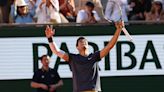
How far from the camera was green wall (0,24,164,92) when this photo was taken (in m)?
12.2

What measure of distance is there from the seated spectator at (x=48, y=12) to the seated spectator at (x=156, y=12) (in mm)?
1945

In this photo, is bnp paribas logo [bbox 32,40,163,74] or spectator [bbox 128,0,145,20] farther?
spectator [bbox 128,0,145,20]

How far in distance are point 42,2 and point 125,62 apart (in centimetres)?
214

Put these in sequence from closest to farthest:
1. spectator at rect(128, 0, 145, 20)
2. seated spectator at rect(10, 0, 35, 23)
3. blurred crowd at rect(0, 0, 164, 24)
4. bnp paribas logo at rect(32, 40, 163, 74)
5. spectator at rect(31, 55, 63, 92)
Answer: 1. spectator at rect(31, 55, 63, 92)
2. seated spectator at rect(10, 0, 35, 23)
3. blurred crowd at rect(0, 0, 164, 24)
4. bnp paribas logo at rect(32, 40, 163, 74)
5. spectator at rect(128, 0, 145, 20)

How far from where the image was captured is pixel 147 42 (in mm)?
12492

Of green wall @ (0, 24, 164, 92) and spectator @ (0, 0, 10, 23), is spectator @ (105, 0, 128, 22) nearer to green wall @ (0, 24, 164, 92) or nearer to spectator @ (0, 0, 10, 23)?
green wall @ (0, 24, 164, 92)

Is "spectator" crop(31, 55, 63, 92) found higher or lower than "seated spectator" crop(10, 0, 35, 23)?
lower

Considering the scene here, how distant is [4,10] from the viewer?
40.7 ft

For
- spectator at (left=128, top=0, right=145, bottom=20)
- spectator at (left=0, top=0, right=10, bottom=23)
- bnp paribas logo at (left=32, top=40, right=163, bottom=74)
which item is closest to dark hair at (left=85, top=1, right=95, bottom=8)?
bnp paribas logo at (left=32, top=40, right=163, bottom=74)

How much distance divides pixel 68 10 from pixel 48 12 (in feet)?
1.82

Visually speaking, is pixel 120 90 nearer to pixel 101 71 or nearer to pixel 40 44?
pixel 101 71

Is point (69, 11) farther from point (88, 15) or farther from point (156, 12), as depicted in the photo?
point (156, 12)

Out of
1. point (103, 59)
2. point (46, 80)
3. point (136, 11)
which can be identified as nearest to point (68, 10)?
point (103, 59)

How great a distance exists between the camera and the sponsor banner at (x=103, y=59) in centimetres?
1221
